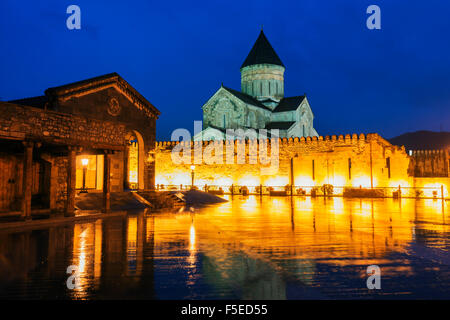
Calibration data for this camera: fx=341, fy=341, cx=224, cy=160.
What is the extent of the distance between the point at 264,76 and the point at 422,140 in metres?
108

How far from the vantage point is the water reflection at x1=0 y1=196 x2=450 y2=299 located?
3.98m

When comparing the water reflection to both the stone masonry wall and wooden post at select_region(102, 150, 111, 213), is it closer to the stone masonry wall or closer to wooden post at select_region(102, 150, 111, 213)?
wooden post at select_region(102, 150, 111, 213)

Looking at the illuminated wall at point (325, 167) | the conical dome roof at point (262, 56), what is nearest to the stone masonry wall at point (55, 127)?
the illuminated wall at point (325, 167)

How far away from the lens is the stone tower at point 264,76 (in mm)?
43625

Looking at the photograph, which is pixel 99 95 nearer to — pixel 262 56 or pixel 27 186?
pixel 27 186

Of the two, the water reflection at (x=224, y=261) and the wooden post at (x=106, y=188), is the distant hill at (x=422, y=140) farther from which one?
the water reflection at (x=224, y=261)

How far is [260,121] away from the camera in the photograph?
41.6 meters

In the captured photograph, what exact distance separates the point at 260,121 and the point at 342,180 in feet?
54.3

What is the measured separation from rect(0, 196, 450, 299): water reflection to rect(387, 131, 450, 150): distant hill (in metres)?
124

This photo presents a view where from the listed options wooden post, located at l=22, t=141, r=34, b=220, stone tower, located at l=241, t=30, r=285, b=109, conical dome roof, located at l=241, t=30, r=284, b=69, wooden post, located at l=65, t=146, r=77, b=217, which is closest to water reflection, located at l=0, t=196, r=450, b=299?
wooden post, located at l=22, t=141, r=34, b=220

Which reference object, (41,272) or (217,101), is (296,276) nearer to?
(41,272)

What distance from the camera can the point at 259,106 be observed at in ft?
135

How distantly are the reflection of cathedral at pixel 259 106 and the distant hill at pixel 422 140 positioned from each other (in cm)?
9051
